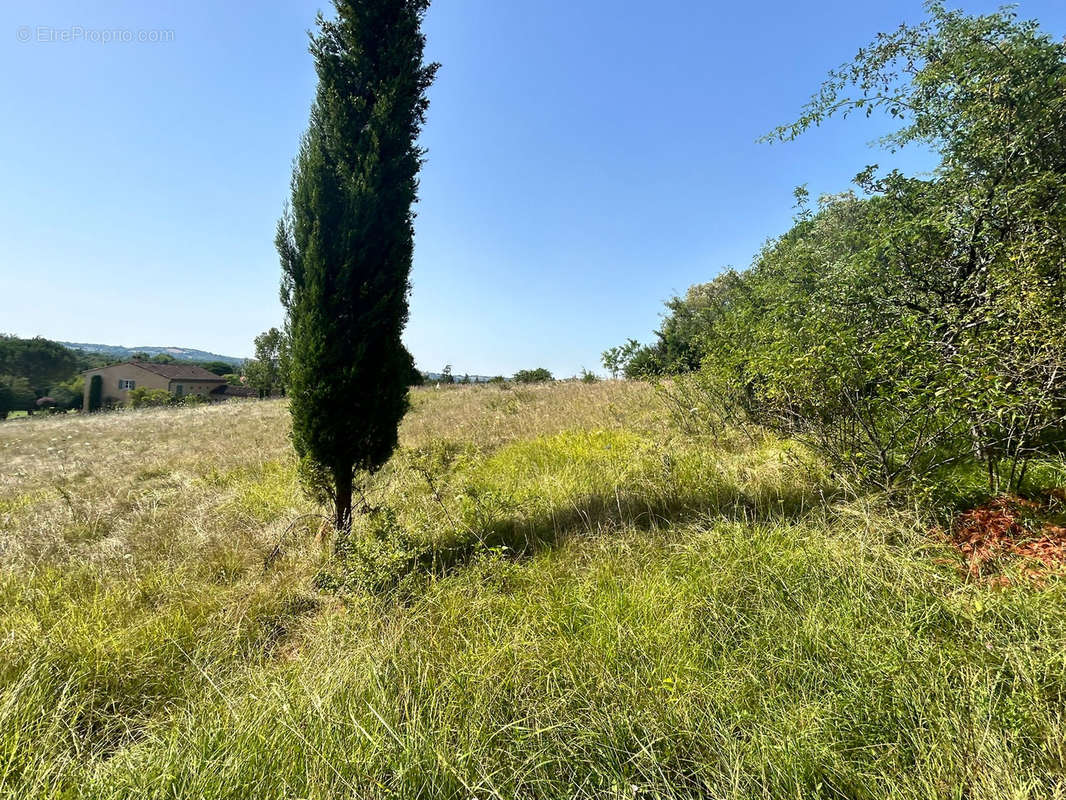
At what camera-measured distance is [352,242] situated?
3512 millimetres

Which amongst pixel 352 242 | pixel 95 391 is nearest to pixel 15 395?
pixel 95 391

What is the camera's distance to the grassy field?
1420mm

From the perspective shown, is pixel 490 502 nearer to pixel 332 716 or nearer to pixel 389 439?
pixel 389 439

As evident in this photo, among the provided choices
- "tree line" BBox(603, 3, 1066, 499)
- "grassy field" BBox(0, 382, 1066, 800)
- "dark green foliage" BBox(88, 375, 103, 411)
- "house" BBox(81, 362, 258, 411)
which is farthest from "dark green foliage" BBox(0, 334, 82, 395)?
"tree line" BBox(603, 3, 1066, 499)

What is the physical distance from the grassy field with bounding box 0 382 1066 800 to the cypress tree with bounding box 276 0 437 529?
950mm

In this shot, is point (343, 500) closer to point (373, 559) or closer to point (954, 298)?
point (373, 559)

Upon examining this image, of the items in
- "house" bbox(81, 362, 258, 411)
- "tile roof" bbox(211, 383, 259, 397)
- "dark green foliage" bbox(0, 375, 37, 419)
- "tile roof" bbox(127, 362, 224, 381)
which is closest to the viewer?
"dark green foliage" bbox(0, 375, 37, 419)

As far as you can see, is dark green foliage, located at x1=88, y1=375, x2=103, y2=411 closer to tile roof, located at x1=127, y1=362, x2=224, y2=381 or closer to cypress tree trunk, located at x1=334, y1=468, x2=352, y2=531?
tile roof, located at x1=127, y1=362, x2=224, y2=381

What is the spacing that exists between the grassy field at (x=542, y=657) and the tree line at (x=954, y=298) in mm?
898

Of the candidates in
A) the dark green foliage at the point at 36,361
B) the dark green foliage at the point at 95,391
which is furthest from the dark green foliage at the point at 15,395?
the dark green foliage at the point at 95,391

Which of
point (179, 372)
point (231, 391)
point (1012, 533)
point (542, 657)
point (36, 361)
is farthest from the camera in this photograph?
point (231, 391)

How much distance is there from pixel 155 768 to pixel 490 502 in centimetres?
275

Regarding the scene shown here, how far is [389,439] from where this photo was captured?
3.86 metres

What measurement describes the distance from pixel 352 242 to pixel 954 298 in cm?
586
